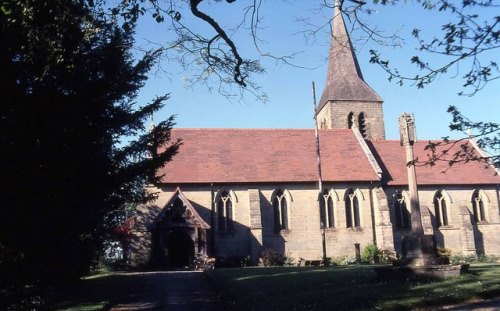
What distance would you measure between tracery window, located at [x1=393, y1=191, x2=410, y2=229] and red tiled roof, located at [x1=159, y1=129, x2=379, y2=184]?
2609 mm

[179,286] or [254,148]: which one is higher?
[254,148]

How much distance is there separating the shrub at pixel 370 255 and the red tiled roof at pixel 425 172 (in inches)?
212

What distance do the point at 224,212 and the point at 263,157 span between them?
5.36 m

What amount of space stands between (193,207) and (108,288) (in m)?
12.2

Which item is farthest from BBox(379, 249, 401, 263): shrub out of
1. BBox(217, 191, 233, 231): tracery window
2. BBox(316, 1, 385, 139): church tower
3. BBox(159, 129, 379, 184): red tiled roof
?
BBox(316, 1, 385, 139): church tower

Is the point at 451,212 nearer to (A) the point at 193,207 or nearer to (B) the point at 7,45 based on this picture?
(A) the point at 193,207

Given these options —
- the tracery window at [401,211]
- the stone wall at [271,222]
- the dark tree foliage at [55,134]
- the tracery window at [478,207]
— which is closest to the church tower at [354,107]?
the tracery window at [401,211]

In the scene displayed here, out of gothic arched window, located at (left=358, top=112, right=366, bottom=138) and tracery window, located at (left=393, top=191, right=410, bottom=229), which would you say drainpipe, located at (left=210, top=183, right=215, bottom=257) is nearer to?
tracery window, located at (left=393, top=191, right=410, bottom=229)

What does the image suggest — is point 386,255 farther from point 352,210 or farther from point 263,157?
point 263,157

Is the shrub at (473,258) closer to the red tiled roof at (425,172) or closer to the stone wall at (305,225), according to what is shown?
the stone wall at (305,225)

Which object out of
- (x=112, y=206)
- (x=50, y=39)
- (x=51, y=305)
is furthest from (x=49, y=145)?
(x=51, y=305)

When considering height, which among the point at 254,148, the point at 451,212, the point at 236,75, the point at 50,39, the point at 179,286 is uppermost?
the point at 254,148

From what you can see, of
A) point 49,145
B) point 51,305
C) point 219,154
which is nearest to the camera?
point 49,145

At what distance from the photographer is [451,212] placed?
34.1 meters
